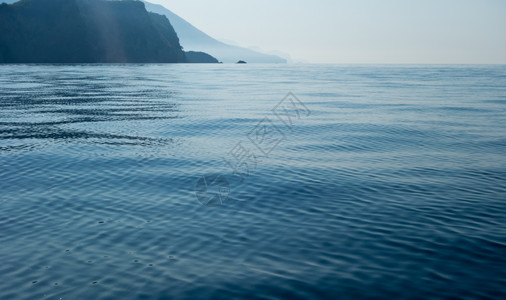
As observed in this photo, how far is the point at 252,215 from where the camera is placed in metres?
15.3

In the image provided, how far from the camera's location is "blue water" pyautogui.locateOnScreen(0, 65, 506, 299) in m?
10.5

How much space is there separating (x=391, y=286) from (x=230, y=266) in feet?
14.4

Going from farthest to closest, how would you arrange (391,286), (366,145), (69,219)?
(366,145)
(69,219)
(391,286)

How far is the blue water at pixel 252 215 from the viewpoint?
412 inches

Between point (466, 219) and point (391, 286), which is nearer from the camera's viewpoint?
point (391, 286)

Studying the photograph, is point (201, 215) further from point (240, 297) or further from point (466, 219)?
point (466, 219)

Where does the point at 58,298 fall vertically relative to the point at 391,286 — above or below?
below

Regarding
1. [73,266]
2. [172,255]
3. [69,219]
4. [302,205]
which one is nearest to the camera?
[73,266]

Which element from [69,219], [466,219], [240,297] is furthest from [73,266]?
[466,219]

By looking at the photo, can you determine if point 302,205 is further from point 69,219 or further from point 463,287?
point 69,219

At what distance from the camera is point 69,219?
48.0 feet

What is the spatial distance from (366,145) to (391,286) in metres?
19.0

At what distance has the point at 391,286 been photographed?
1030 centimetres

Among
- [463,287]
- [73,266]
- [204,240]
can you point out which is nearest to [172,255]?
[204,240]
